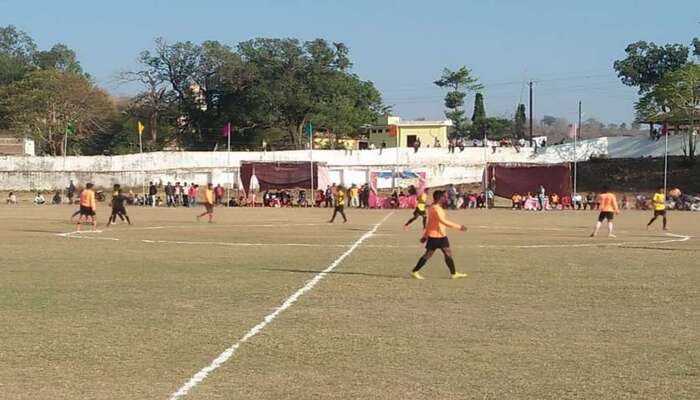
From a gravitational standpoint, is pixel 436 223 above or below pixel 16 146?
A: below

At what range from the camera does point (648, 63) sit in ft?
276

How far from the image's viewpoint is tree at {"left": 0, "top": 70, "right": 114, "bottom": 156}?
81.6 meters

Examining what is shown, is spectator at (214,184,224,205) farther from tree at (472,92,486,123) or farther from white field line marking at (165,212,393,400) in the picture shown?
tree at (472,92,486,123)

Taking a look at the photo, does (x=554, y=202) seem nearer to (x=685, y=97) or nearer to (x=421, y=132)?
(x=685, y=97)

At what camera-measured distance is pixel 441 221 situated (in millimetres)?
15305

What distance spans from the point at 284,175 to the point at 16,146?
38.2m

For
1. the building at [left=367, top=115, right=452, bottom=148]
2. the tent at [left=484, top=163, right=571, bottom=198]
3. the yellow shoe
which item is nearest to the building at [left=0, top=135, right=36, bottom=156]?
the building at [left=367, top=115, right=452, bottom=148]

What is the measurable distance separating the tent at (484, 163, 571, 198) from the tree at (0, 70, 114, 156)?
43.6m

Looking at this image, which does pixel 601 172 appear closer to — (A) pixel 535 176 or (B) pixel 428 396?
(A) pixel 535 176

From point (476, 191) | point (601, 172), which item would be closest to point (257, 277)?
point (476, 191)

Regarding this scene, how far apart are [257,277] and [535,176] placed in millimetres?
41582

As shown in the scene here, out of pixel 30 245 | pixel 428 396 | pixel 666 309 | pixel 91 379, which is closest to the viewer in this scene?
pixel 428 396

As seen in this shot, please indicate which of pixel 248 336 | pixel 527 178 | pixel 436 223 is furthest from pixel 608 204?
pixel 527 178

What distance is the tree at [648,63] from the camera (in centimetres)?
8300
